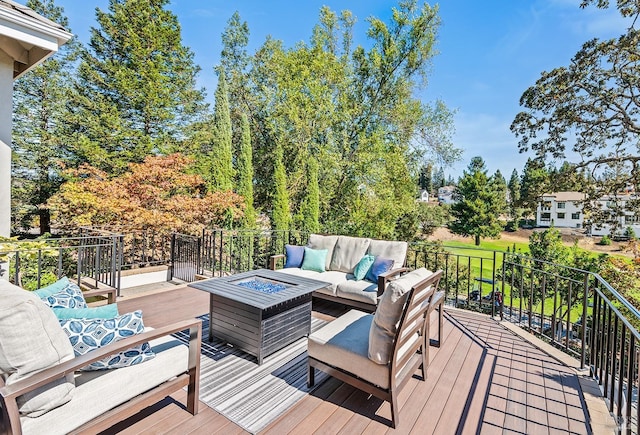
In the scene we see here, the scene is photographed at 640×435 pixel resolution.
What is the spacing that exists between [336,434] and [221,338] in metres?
1.77

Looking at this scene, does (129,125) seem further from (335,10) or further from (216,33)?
(335,10)

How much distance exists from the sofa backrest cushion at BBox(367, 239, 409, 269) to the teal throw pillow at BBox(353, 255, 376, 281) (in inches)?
7.2

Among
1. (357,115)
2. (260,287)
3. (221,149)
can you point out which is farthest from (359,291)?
(357,115)

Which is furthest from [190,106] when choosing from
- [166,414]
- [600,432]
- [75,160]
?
→ [600,432]

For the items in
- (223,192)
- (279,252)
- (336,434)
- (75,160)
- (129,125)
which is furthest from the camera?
(129,125)

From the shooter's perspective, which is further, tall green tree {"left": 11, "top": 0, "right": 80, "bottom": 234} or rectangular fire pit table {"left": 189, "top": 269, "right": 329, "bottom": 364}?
tall green tree {"left": 11, "top": 0, "right": 80, "bottom": 234}

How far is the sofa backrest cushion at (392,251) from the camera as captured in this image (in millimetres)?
4516

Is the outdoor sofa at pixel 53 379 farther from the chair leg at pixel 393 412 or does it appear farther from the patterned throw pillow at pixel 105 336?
the chair leg at pixel 393 412

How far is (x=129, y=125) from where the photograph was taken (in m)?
12.2

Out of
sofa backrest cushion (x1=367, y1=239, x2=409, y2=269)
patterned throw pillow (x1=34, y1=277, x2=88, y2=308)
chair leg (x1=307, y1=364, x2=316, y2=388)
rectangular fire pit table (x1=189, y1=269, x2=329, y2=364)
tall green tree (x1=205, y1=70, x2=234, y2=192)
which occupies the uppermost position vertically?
tall green tree (x1=205, y1=70, x2=234, y2=192)

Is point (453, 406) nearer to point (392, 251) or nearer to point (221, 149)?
point (392, 251)

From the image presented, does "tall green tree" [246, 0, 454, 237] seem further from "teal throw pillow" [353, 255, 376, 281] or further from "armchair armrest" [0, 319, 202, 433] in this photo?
"armchair armrest" [0, 319, 202, 433]

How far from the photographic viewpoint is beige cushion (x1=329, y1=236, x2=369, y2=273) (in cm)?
487

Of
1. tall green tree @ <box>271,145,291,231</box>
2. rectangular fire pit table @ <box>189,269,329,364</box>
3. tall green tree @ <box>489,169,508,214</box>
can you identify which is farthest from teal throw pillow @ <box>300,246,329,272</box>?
tall green tree @ <box>489,169,508,214</box>
